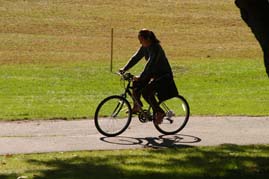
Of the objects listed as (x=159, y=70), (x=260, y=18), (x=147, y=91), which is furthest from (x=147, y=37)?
(x=260, y=18)

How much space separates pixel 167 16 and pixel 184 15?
1217 millimetres

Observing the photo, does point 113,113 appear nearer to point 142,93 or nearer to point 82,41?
point 142,93

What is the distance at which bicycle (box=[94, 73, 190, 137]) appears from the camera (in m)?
11.4

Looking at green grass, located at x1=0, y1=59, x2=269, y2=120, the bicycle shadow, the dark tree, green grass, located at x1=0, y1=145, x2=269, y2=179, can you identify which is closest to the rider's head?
the bicycle shadow

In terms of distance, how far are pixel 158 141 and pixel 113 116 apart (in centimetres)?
90

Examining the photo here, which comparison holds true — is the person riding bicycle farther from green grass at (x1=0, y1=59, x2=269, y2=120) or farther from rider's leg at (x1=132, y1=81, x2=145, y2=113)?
green grass at (x1=0, y1=59, x2=269, y2=120)

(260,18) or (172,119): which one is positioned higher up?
(260,18)

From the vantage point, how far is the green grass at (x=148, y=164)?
7867 mm

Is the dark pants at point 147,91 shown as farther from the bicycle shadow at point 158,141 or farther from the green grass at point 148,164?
the green grass at point 148,164

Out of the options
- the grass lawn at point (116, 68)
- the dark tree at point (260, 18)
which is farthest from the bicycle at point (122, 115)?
the dark tree at point (260, 18)

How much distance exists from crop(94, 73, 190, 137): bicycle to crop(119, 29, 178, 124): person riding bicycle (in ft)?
0.37

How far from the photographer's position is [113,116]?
11.6 m

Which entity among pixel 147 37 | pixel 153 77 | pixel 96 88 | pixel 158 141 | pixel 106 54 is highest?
pixel 147 37

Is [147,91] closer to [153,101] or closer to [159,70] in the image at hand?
[153,101]
